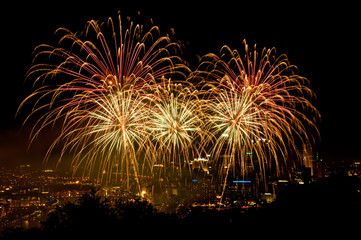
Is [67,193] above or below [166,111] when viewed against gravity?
below

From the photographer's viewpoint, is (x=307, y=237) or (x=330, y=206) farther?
(x=330, y=206)

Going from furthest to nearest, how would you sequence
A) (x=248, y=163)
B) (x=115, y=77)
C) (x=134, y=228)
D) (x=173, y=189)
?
1. (x=248, y=163)
2. (x=173, y=189)
3. (x=115, y=77)
4. (x=134, y=228)

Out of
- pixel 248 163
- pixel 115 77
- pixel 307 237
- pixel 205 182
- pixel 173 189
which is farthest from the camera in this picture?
pixel 248 163

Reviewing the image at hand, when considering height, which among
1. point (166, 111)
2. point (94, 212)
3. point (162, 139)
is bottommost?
point (94, 212)

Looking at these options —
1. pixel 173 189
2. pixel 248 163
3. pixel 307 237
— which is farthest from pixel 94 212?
pixel 248 163

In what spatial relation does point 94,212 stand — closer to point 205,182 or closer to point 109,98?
point 109,98

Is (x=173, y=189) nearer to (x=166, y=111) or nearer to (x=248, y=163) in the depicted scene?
(x=166, y=111)
